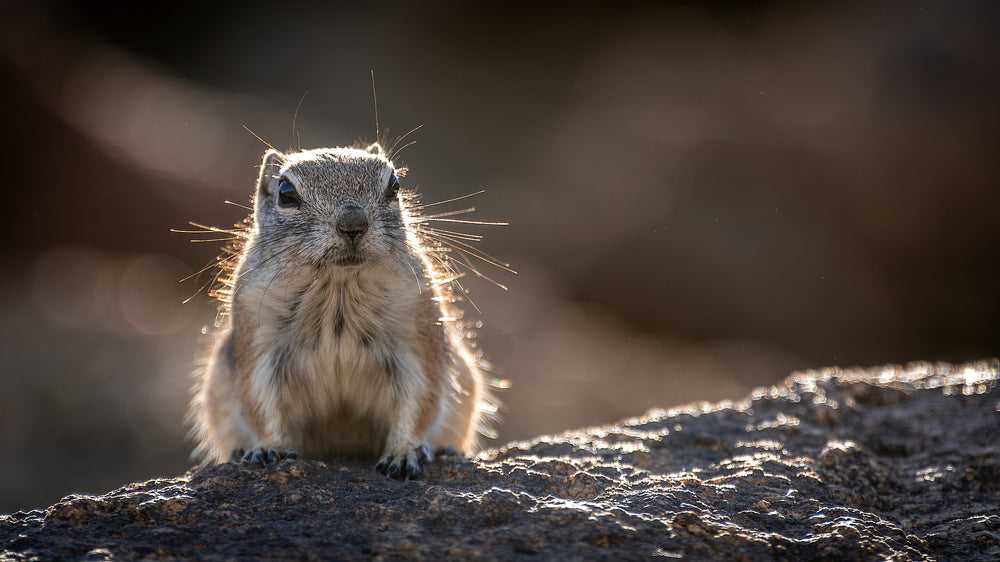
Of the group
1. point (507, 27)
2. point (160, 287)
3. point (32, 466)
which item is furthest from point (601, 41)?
point (32, 466)

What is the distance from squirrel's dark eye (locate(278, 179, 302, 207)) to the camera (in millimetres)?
5117

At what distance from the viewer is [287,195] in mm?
5145

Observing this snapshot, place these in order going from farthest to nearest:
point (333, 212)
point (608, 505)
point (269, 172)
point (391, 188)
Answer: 1. point (269, 172)
2. point (391, 188)
3. point (333, 212)
4. point (608, 505)

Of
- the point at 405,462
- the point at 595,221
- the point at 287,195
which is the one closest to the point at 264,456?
the point at 405,462

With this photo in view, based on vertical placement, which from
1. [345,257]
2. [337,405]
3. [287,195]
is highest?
[287,195]

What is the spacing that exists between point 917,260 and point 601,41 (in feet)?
50.8

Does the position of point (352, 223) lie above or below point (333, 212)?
below

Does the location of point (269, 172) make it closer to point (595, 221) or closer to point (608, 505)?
point (608, 505)

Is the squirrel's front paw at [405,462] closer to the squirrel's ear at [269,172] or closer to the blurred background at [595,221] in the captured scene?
the squirrel's ear at [269,172]

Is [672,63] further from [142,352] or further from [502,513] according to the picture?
[502,513]

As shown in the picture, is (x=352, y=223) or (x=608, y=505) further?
(x=352, y=223)

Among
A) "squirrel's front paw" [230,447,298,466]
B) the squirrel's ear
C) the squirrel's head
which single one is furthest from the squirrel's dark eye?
"squirrel's front paw" [230,447,298,466]

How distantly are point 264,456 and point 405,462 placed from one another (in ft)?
2.43

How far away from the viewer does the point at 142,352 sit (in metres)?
12.0
